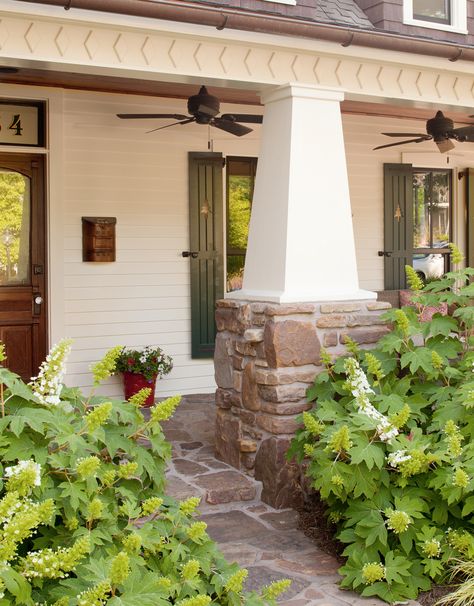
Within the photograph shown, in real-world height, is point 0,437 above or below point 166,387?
above

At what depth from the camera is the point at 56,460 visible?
2.57 meters

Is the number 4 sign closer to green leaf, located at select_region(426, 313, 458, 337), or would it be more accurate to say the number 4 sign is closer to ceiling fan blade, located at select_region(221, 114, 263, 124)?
ceiling fan blade, located at select_region(221, 114, 263, 124)

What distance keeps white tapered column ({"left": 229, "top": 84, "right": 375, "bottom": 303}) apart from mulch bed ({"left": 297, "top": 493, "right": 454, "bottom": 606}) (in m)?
1.28

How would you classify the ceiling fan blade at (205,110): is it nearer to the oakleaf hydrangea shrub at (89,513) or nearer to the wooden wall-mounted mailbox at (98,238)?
the wooden wall-mounted mailbox at (98,238)

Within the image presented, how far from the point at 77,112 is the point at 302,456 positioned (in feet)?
13.2

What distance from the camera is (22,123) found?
6602 millimetres

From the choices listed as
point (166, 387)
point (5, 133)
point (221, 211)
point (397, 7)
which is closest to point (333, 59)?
point (397, 7)

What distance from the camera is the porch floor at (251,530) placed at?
361cm

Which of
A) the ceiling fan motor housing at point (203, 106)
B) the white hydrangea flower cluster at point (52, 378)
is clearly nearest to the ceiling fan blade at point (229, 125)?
the ceiling fan motor housing at point (203, 106)

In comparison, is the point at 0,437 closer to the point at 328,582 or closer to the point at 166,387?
the point at 328,582

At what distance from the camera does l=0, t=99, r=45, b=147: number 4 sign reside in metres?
6.52

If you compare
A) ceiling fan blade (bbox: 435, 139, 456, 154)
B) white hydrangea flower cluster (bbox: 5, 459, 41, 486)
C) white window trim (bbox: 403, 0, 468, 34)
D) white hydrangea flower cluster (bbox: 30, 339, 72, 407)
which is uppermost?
white window trim (bbox: 403, 0, 468, 34)

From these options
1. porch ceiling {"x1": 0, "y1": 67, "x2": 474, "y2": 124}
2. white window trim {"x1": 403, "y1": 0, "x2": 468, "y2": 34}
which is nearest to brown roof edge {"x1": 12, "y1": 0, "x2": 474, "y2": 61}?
porch ceiling {"x1": 0, "y1": 67, "x2": 474, "y2": 124}

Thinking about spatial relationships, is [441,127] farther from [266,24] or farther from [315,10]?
[266,24]
